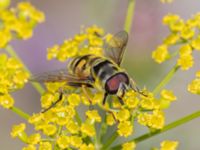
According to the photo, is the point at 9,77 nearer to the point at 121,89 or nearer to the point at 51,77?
the point at 51,77

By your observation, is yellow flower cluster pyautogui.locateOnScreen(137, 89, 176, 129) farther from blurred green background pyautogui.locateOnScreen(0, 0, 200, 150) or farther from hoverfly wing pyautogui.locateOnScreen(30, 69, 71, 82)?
blurred green background pyautogui.locateOnScreen(0, 0, 200, 150)

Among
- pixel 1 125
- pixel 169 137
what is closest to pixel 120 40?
pixel 169 137

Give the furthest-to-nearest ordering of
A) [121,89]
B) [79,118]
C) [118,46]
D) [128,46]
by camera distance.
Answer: [128,46], [118,46], [79,118], [121,89]

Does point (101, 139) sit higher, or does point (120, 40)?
point (120, 40)

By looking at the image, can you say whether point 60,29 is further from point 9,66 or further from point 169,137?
point 9,66

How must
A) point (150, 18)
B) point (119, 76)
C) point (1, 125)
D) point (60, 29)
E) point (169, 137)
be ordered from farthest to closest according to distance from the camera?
point (60, 29), point (1, 125), point (150, 18), point (169, 137), point (119, 76)

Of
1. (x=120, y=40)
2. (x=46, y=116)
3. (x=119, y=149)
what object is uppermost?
(x=120, y=40)

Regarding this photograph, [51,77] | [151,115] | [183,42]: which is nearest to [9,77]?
[51,77]
